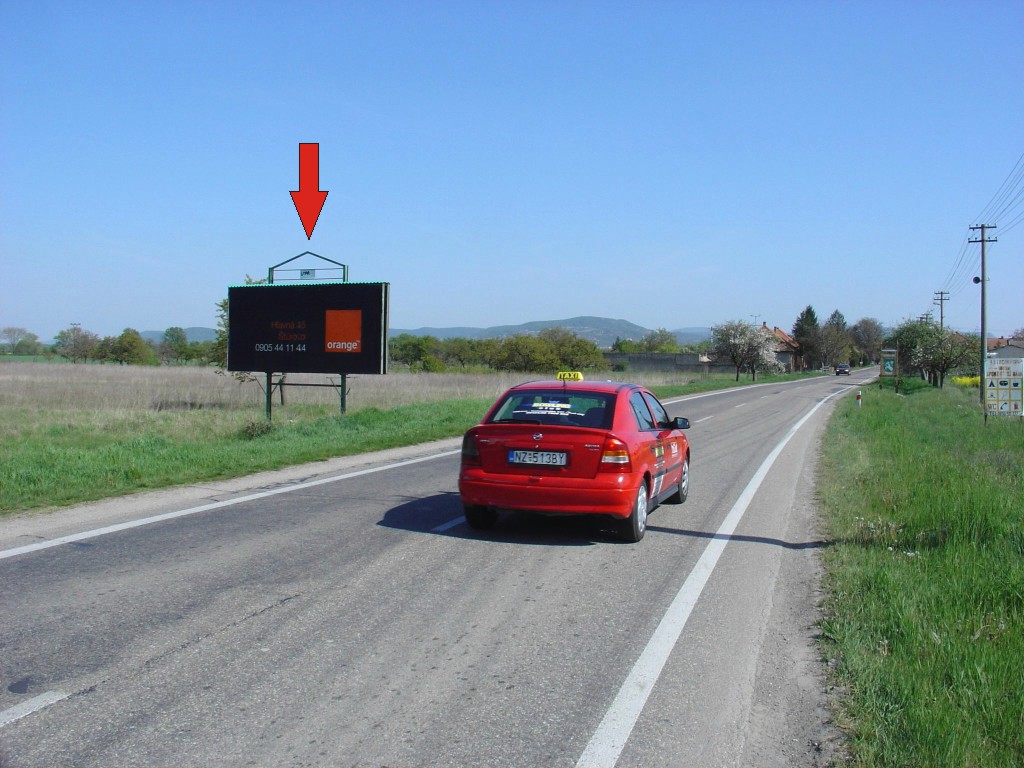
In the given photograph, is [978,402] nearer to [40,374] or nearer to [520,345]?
[520,345]

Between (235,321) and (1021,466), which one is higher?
(235,321)

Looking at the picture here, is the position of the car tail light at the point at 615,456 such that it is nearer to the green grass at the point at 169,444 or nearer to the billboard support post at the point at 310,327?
the green grass at the point at 169,444

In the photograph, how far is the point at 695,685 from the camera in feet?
14.7

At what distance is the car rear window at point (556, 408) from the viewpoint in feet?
26.6

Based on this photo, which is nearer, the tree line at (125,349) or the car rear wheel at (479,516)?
the car rear wheel at (479,516)

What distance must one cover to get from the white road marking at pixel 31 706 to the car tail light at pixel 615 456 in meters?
4.77

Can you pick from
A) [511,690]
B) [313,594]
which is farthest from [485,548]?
[511,690]

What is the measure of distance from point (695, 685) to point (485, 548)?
335 cm

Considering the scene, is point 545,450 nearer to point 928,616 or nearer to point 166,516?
point 928,616

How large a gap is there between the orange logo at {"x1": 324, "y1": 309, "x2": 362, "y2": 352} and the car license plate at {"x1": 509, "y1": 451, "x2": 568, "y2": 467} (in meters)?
13.9

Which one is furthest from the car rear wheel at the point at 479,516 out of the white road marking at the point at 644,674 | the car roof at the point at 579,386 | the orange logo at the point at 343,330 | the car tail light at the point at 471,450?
the orange logo at the point at 343,330

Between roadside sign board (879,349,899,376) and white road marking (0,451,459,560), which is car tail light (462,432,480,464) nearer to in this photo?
white road marking (0,451,459,560)

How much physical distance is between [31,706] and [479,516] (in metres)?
4.80

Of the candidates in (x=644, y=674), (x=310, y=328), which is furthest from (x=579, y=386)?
(x=310, y=328)
